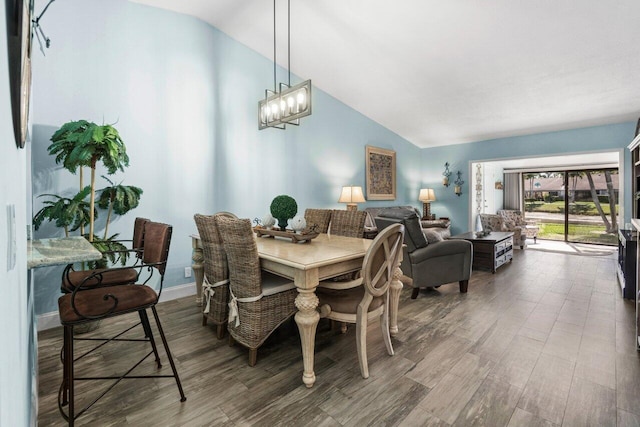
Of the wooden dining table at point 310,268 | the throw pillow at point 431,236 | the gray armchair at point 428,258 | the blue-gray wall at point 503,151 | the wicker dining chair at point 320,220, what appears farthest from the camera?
the blue-gray wall at point 503,151

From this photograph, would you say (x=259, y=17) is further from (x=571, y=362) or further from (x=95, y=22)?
(x=571, y=362)

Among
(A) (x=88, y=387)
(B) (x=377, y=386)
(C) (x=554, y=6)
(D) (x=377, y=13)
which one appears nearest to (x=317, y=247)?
(B) (x=377, y=386)

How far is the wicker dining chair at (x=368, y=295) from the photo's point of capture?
194cm

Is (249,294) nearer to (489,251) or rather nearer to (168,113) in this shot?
(168,113)

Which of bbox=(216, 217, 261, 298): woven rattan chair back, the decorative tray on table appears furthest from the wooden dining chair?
the decorative tray on table

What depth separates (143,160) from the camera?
129 inches

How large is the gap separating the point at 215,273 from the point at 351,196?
128 inches

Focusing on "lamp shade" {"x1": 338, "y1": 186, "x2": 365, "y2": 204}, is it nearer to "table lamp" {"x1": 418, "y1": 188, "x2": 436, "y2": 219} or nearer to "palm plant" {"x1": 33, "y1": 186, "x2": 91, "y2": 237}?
"table lamp" {"x1": 418, "y1": 188, "x2": 436, "y2": 219}

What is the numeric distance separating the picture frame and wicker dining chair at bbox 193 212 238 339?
4055 millimetres

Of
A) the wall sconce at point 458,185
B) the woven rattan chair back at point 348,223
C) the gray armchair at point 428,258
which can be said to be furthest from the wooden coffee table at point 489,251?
the woven rattan chair back at point 348,223

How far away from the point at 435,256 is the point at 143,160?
133 inches

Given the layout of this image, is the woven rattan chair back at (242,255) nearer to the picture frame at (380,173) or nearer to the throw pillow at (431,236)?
the throw pillow at (431,236)

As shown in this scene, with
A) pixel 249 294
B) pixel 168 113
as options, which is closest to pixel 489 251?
pixel 249 294

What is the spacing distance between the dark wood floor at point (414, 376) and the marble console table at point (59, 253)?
0.90 m
